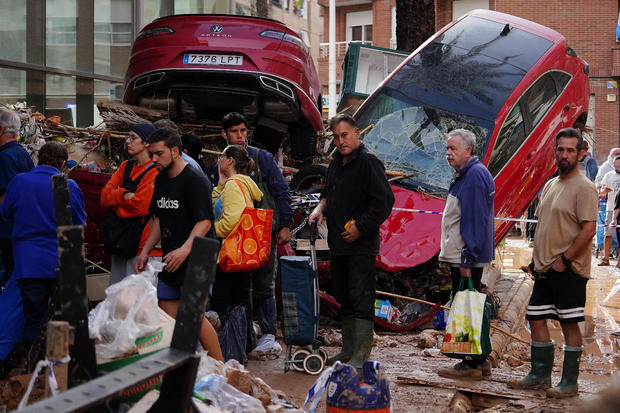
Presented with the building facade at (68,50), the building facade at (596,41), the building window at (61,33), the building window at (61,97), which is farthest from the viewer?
the building facade at (596,41)

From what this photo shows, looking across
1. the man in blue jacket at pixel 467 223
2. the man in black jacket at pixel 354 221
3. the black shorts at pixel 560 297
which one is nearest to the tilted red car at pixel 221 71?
the man in black jacket at pixel 354 221

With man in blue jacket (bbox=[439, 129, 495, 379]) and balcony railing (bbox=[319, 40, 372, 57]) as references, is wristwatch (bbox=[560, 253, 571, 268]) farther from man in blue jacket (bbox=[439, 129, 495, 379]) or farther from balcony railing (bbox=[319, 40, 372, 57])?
balcony railing (bbox=[319, 40, 372, 57])

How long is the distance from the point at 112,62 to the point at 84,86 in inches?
43.0

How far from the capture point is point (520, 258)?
1688cm

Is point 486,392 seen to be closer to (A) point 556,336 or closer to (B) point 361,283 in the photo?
(B) point 361,283

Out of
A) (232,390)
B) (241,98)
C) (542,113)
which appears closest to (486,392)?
(232,390)

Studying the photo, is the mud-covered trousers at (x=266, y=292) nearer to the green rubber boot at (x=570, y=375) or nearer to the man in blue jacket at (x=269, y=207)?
the man in blue jacket at (x=269, y=207)

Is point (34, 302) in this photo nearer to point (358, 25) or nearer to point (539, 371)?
point (539, 371)

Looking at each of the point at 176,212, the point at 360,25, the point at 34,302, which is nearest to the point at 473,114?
the point at 176,212

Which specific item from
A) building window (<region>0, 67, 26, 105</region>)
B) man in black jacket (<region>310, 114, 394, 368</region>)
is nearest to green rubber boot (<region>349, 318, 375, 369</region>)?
man in black jacket (<region>310, 114, 394, 368</region>)

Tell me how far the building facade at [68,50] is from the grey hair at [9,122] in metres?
6.79

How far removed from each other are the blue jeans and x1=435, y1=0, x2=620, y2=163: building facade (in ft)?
101

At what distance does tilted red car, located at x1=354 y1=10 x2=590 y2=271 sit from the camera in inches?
366

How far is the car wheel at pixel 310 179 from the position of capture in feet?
30.1
